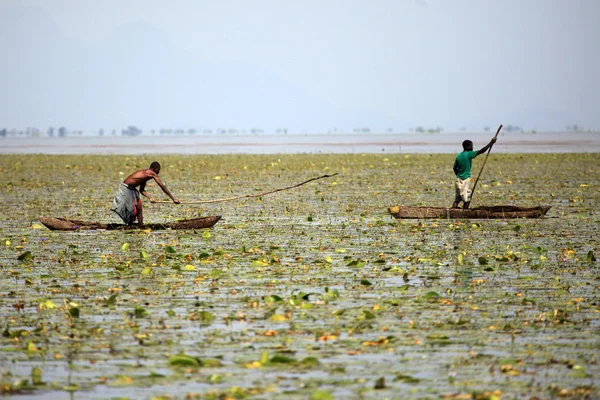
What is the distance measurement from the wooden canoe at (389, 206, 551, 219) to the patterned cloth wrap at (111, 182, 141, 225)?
649 cm

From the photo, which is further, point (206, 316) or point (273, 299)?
point (273, 299)

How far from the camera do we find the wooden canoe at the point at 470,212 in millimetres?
22672

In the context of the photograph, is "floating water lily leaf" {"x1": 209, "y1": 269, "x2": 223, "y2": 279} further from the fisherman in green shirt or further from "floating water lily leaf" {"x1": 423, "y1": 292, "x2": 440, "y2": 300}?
the fisherman in green shirt

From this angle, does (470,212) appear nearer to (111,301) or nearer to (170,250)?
(170,250)

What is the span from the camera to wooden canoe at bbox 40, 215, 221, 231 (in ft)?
68.7

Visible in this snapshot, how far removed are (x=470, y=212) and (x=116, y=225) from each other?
29.7 ft

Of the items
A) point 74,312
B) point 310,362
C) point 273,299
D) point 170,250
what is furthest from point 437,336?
point 170,250

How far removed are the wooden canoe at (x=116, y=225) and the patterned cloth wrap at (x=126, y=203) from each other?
0.89 feet

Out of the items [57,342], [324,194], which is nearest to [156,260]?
[57,342]

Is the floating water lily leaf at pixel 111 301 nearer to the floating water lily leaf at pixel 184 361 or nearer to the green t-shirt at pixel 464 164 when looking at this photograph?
the floating water lily leaf at pixel 184 361

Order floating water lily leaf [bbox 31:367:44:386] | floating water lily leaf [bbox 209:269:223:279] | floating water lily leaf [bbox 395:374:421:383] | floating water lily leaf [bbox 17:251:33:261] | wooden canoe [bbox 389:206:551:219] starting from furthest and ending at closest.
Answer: wooden canoe [bbox 389:206:551:219]
floating water lily leaf [bbox 17:251:33:261]
floating water lily leaf [bbox 209:269:223:279]
floating water lily leaf [bbox 31:367:44:386]
floating water lily leaf [bbox 395:374:421:383]

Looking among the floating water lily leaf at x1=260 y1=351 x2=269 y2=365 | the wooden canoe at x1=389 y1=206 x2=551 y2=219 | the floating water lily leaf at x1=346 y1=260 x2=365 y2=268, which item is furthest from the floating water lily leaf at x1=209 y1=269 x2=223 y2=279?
the wooden canoe at x1=389 y1=206 x2=551 y2=219

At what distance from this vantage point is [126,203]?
21359mm

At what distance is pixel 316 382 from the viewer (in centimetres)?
865
